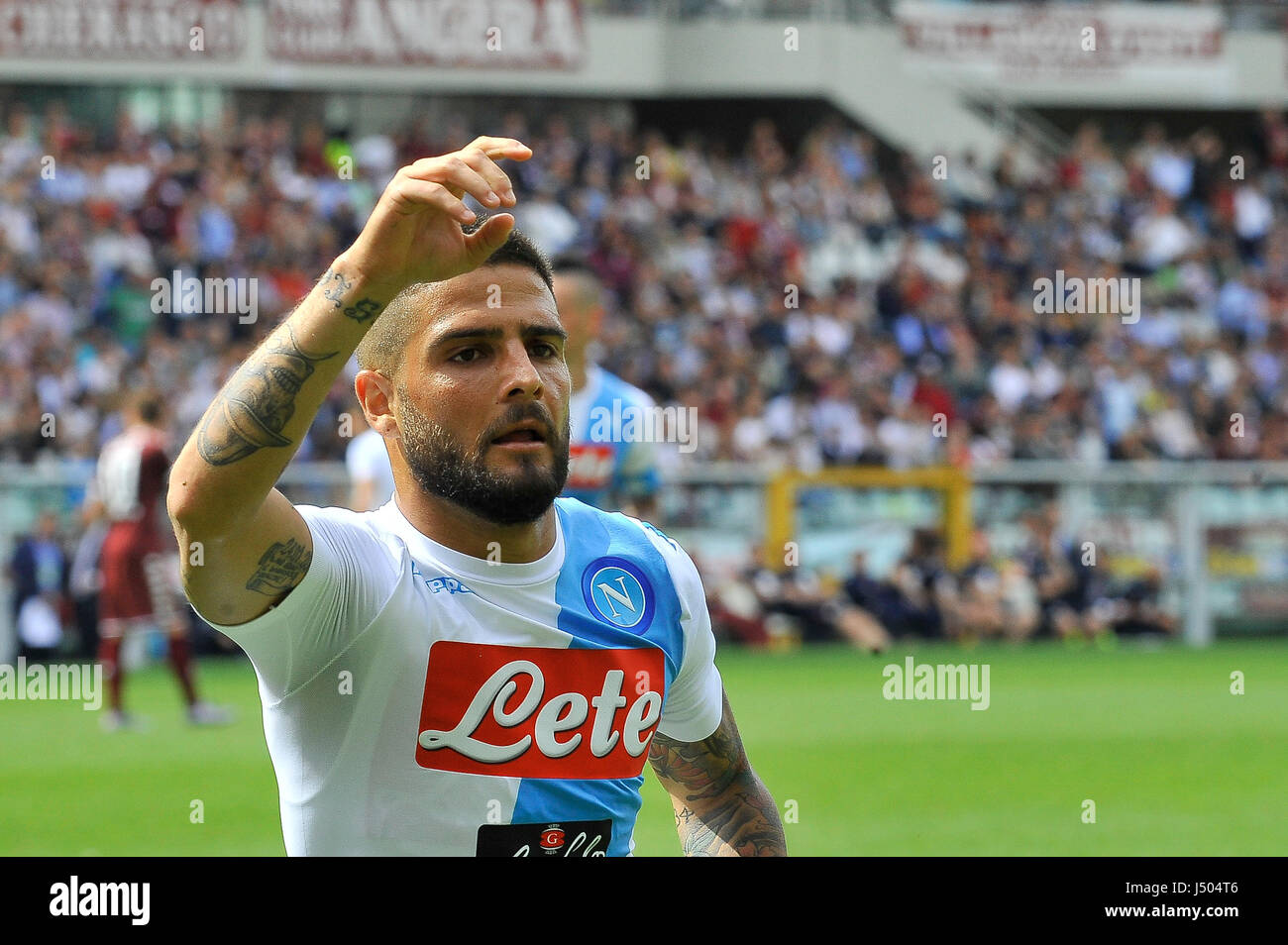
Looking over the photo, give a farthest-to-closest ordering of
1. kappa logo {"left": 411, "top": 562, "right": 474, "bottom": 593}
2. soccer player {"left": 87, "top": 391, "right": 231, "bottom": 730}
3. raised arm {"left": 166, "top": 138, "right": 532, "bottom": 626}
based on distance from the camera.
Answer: soccer player {"left": 87, "top": 391, "right": 231, "bottom": 730}, kappa logo {"left": 411, "top": 562, "right": 474, "bottom": 593}, raised arm {"left": 166, "top": 138, "right": 532, "bottom": 626}

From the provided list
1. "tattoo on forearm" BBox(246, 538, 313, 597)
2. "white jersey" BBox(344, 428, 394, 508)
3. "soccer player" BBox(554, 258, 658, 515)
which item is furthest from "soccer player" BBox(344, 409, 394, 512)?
"tattoo on forearm" BBox(246, 538, 313, 597)

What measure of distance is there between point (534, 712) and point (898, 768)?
23.1ft

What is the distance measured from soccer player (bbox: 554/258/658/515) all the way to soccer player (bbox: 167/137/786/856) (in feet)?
15.0

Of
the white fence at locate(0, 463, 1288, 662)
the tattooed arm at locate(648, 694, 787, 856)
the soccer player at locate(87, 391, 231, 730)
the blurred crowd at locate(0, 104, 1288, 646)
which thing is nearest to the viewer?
the tattooed arm at locate(648, 694, 787, 856)

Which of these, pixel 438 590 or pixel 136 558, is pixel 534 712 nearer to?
pixel 438 590

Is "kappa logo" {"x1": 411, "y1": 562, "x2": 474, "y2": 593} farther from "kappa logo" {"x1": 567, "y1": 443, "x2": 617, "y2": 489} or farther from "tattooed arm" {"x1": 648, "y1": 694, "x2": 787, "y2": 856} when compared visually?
"kappa logo" {"x1": 567, "y1": 443, "x2": 617, "y2": 489}

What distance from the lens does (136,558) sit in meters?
12.0

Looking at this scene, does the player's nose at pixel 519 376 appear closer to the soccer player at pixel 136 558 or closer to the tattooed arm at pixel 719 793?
the tattooed arm at pixel 719 793

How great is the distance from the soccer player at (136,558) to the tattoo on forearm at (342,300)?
913cm

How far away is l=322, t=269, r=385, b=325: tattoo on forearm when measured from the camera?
2.48 meters

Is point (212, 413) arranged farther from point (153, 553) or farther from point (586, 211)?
point (586, 211)

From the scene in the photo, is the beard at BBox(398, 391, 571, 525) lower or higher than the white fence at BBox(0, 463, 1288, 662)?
higher

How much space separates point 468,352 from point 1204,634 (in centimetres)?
1597

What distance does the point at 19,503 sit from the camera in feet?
48.8
